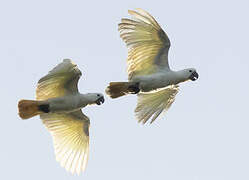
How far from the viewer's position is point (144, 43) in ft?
98.4

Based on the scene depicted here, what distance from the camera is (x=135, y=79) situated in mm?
29953

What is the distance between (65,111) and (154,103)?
8.72 feet

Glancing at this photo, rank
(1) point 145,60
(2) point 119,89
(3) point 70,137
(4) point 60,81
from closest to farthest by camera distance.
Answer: (4) point 60,81 → (2) point 119,89 → (1) point 145,60 → (3) point 70,137

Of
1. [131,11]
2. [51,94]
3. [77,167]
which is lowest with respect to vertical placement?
[77,167]

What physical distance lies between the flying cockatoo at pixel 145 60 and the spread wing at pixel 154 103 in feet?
1.40

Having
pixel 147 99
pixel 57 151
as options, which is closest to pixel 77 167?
pixel 57 151

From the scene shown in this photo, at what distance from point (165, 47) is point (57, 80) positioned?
2.94 meters

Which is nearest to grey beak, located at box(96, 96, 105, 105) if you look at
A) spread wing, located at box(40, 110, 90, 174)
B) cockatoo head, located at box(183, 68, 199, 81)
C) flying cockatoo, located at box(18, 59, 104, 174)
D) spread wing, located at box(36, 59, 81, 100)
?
flying cockatoo, located at box(18, 59, 104, 174)

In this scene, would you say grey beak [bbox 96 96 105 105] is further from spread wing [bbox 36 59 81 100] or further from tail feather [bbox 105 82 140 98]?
spread wing [bbox 36 59 81 100]

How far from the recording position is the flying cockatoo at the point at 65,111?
29078mm

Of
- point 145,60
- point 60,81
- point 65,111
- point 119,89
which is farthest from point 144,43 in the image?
point 65,111

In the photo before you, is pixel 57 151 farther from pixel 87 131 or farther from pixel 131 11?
pixel 131 11

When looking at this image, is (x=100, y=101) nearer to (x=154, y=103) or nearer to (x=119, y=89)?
(x=119, y=89)

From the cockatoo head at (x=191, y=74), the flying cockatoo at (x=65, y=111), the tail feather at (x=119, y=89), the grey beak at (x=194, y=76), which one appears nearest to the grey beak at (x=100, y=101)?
the flying cockatoo at (x=65, y=111)
